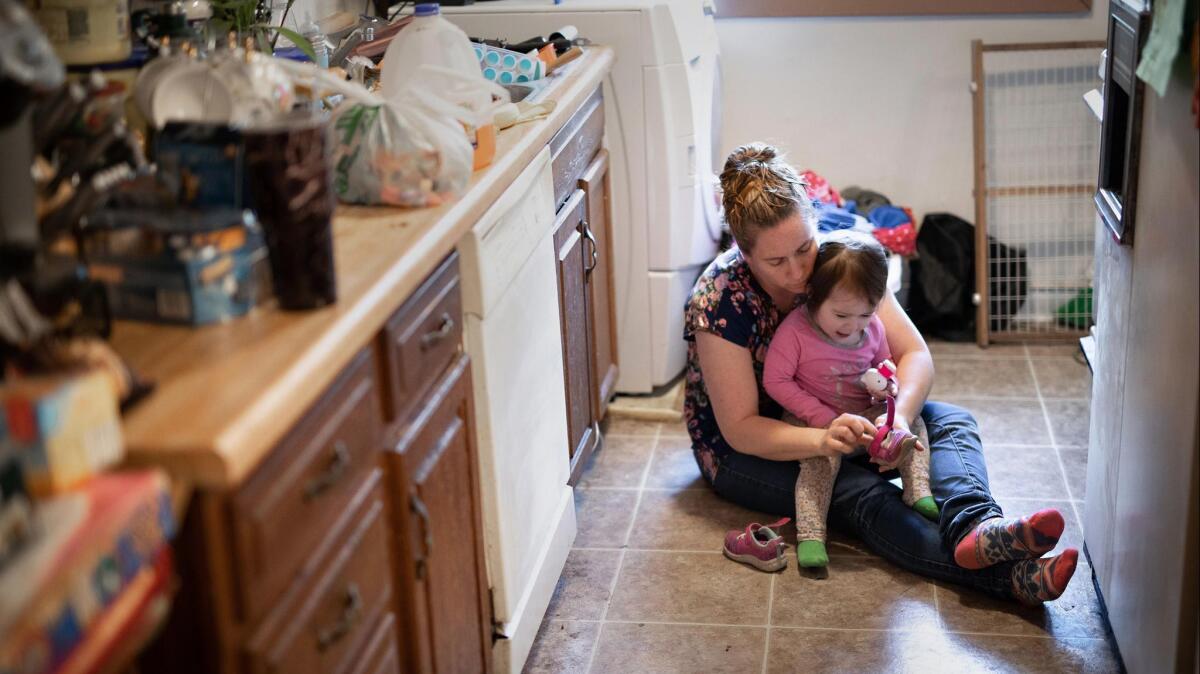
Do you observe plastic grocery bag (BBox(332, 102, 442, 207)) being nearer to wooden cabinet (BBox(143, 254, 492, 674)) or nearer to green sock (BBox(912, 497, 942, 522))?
wooden cabinet (BBox(143, 254, 492, 674))

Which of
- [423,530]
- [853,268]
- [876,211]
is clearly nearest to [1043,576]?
[853,268]

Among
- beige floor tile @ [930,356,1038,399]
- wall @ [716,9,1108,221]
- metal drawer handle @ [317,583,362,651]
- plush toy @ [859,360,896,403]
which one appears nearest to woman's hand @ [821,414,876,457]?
plush toy @ [859,360,896,403]

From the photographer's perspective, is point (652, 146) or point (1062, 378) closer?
point (652, 146)

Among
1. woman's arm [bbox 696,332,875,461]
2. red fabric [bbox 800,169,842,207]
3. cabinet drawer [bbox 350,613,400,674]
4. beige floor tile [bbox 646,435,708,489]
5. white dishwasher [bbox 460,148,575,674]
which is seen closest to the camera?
cabinet drawer [bbox 350,613,400,674]

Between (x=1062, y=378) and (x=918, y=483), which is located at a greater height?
(x=918, y=483)

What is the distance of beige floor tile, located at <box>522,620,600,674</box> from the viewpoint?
92.7 inches

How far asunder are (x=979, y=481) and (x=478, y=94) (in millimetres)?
1252

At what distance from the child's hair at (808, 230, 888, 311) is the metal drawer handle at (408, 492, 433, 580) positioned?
107 centimetres

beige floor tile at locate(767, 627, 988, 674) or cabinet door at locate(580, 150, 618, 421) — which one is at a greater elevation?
cabinet door at locate(580, 150, 618, 421)

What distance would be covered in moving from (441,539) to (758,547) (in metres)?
0.96

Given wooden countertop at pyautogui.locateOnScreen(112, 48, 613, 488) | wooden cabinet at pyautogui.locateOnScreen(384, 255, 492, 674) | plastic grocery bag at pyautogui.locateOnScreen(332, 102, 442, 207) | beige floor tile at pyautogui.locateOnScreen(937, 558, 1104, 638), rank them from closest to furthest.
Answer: wooden countertop at pyautogui.locateOnScreen(112, 48, 613, 488), wooden cabinet at pyautogui.locateOnScreen(384, 255, 492, 674), plastic grocery bag at pyautogui.locateOnScreen(332, 102, 442, 207), beige floor tile at pyautogui.locateOnScreen(937, 558, 1104, 638)

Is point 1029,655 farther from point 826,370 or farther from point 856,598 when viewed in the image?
point 826,370

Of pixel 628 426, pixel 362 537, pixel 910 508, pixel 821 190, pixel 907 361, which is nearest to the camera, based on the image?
pixel 362 537

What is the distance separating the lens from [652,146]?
3.27m
